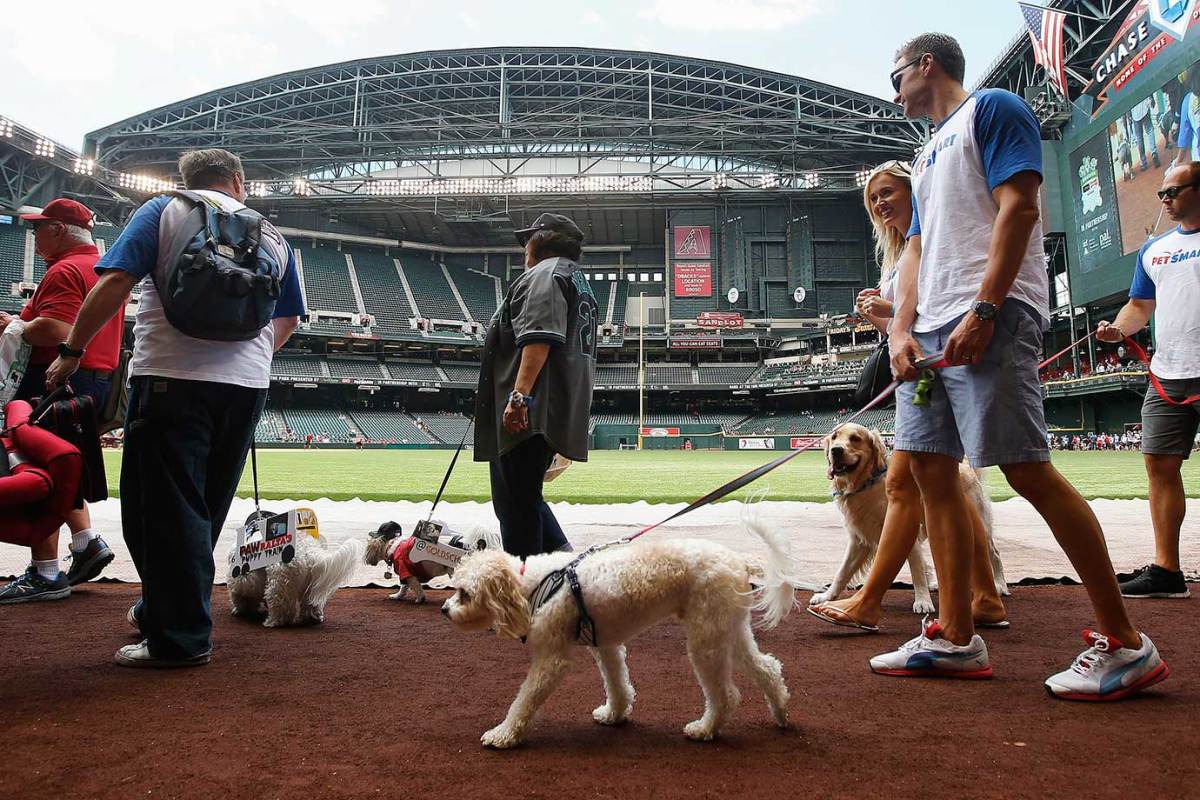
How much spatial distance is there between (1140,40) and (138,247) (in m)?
33.5

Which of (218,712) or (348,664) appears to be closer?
(218,712)

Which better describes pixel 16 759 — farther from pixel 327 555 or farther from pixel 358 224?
pixel 358 224

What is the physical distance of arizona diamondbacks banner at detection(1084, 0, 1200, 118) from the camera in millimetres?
22594

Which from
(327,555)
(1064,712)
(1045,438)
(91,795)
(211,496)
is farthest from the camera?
(327,555)

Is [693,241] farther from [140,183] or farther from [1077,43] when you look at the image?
[140,183]

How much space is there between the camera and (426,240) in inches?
2180

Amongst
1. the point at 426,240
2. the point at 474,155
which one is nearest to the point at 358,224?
the point at 426,240

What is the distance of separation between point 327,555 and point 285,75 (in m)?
47.4

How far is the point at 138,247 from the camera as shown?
8.47 ft

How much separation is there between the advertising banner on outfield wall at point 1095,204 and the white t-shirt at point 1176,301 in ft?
89.1

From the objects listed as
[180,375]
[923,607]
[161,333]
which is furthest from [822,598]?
[161,333]

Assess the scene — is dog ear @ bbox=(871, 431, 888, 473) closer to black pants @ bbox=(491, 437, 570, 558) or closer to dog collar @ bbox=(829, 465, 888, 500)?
dog collar @ bbox=(829, 465, 888, 500)

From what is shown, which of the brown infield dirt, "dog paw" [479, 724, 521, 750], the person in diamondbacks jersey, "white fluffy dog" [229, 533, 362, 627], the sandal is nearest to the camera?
the brown infield dirt

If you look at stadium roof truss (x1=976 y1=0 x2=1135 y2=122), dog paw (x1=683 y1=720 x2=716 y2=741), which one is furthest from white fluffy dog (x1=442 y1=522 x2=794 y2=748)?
stadium roof truss (x1=976 y1=0 x2=1135 y2=122)
